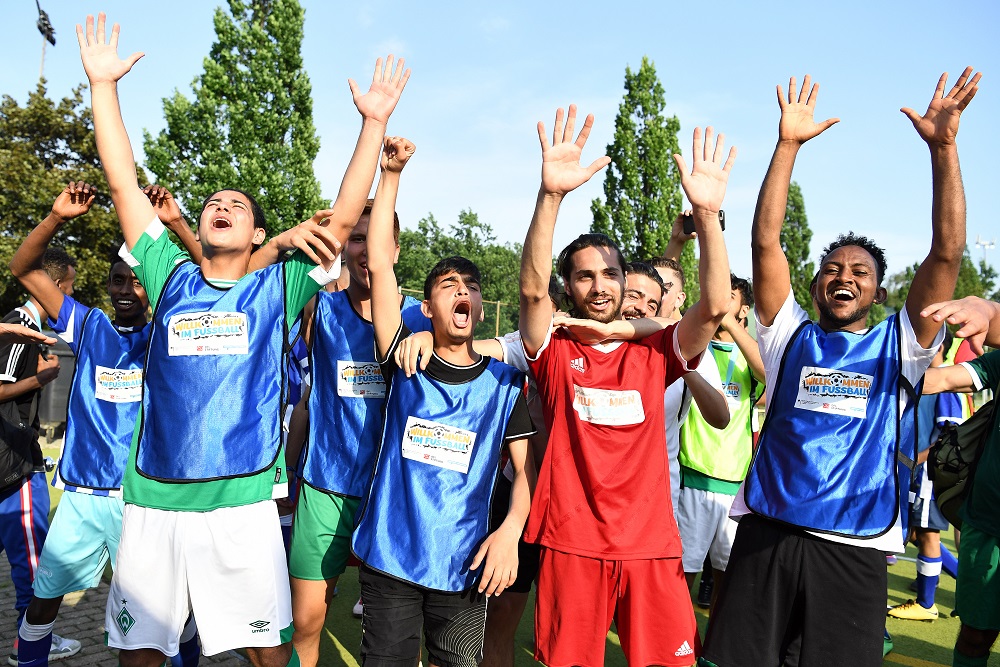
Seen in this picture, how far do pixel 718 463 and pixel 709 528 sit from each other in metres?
0.45

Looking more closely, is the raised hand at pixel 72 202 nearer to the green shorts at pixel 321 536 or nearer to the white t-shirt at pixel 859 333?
the green shorts at pixel 321 536

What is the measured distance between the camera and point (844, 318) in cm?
327

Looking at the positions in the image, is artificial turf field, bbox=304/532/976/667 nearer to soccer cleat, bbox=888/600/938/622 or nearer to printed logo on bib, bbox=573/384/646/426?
soccer cleat, bbox=888/600/938/622

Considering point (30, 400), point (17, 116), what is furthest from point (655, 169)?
point (30, 400)

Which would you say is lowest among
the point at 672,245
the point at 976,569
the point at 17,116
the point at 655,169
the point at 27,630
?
the point at 27,630

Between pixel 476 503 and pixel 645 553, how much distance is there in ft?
2.41

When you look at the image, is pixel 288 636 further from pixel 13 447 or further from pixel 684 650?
pixel 13 447

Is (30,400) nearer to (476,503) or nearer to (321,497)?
(321,497)

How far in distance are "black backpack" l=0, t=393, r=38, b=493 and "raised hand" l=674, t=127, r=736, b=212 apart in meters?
4.24

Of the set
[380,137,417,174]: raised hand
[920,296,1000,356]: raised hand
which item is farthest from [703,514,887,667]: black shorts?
[380,137,417,174]: raised hand

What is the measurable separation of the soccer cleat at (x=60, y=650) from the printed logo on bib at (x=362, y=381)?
2.58m

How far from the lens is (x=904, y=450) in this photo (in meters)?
3.16

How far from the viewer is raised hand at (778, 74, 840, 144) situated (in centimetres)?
324

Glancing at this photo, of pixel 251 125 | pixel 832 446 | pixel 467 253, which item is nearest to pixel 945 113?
pixel 832 446
